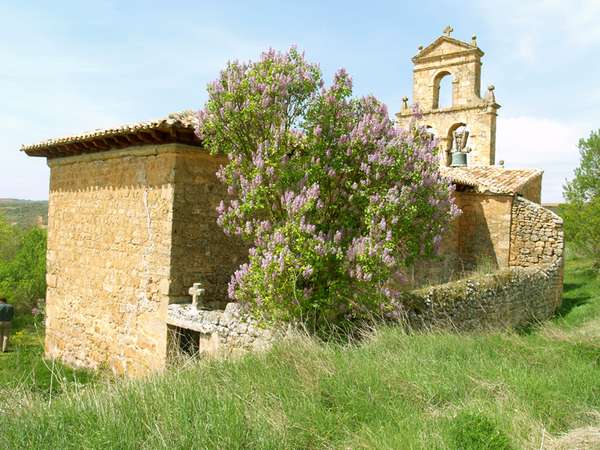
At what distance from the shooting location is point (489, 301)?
10.3m

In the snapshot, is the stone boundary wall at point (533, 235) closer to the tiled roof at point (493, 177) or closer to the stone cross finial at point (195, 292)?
the tiled roof at point (493, 177)

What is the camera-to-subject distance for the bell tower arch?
698 inches

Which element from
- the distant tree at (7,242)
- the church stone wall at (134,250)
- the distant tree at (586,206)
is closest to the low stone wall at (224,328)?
the church stone wall at (134,250)

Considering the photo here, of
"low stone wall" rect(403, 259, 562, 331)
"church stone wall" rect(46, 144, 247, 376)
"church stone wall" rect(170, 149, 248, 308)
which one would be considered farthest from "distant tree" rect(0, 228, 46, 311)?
"low stone wall" rect(403, 259, 562, 331)

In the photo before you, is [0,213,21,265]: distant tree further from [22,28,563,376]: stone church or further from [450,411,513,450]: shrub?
[450,411,513,450]: shrub

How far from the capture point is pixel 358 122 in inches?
279

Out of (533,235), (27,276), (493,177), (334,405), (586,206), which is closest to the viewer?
(334,405)

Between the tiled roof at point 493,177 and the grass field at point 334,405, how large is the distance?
9.60 m

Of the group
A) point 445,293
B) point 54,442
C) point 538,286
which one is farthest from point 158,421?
point 538,286

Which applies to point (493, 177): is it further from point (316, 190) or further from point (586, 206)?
point (316, 190)

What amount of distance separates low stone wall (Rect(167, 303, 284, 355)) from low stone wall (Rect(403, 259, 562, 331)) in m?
2.18

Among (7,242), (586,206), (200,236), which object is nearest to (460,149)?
(586,206)

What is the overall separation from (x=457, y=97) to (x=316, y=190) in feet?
45.1

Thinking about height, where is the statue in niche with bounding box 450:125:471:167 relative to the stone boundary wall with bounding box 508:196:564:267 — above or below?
above
